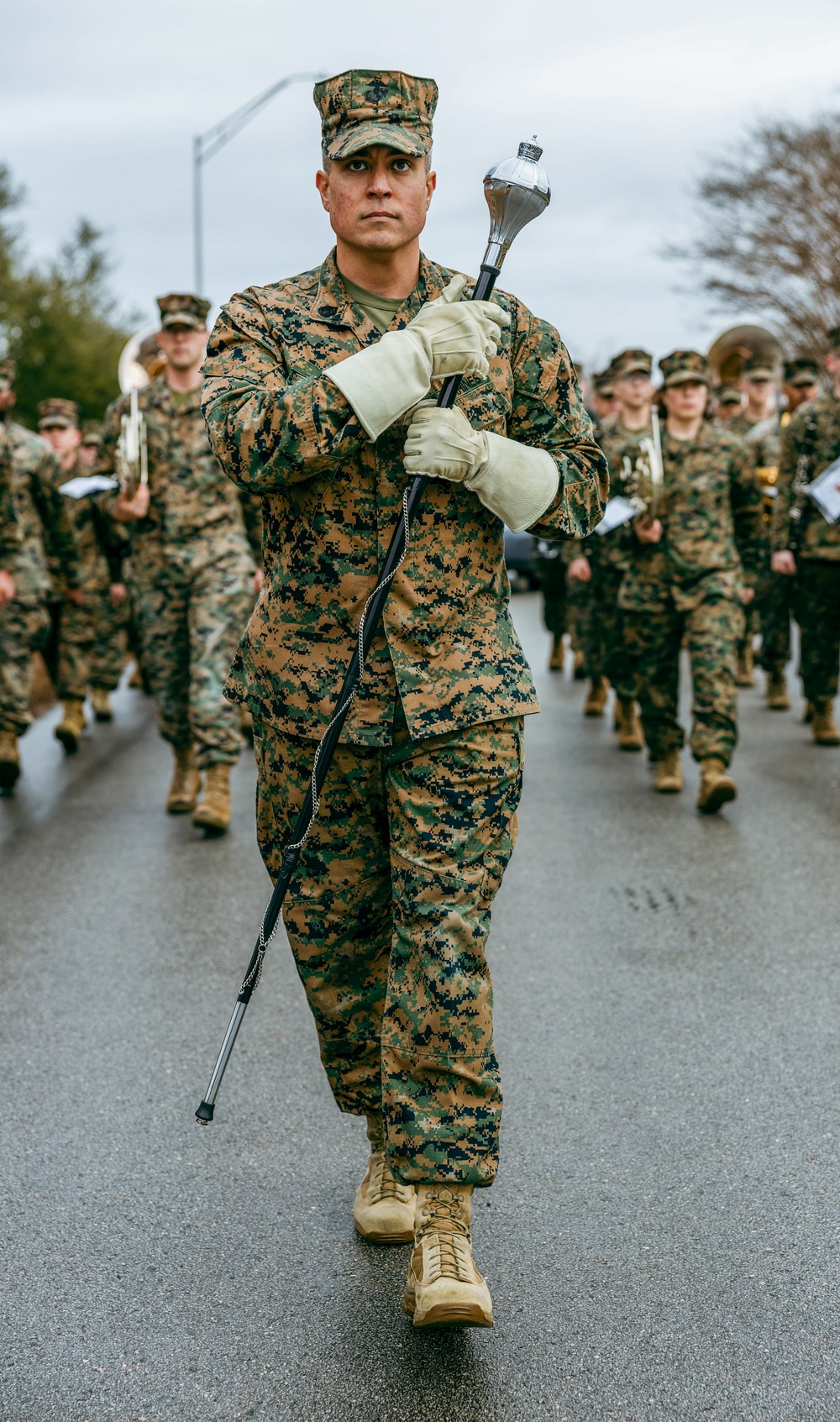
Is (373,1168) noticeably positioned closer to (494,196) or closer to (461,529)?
(461,529)

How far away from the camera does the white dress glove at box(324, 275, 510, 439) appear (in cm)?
295

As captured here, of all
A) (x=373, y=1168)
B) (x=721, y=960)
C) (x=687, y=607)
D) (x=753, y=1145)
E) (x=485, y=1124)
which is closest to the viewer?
(x=485, y=1124)

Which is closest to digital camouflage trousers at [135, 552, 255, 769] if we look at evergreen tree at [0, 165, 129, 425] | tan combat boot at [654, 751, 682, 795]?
tan combat boot at [654, 751, 682, 795]

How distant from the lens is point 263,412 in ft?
9.95

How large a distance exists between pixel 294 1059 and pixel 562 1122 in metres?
0.92

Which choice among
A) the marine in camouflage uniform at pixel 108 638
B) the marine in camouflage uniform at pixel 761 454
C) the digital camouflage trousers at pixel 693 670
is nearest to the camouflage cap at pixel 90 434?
the marine in camouflage uniform at pixel 108 638

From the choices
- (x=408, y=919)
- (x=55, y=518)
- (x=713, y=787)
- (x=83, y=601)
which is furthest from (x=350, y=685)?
(x=83, y=601)

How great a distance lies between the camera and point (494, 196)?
3.23 m

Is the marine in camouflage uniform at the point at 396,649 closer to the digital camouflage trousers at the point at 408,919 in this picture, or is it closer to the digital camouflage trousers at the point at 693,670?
the digital camouflage trousers at the point at 408,919

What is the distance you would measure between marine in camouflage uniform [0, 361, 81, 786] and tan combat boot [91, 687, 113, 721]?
297cm

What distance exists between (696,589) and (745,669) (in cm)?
516

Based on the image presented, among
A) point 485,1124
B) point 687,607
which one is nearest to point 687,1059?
point 485,1124

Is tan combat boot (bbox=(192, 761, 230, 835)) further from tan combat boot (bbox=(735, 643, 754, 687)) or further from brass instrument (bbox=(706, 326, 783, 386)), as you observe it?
brass instrument (bbox=(706, 326, 783, 386))

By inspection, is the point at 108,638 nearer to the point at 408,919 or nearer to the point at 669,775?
the point at 669,775
